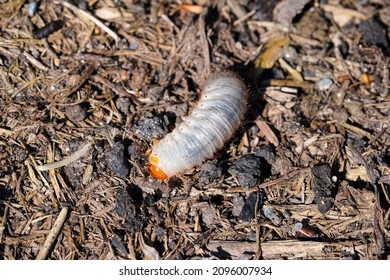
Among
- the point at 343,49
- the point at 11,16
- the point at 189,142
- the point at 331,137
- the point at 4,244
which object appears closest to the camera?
the point at 4,244

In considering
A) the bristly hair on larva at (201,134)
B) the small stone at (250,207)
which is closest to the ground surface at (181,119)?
the small stone at (250,207)

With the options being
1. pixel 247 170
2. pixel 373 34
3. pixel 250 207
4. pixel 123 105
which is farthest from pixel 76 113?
pixel 373 34

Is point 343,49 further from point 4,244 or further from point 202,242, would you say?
point 4,244

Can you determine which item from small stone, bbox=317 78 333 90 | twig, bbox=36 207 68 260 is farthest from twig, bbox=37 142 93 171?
small stone, bbox=317 78 333 90

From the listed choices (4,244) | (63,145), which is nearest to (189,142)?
(63,145)

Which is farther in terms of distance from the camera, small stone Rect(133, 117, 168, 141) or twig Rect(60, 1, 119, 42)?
twig Rect(60, 1, 119, 42)

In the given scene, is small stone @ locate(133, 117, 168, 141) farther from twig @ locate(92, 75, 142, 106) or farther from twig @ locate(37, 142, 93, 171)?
twig @ locate(37, 142, 93, 171)

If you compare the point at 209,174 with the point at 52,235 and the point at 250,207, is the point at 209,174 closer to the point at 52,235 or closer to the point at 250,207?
the point at 250,207
